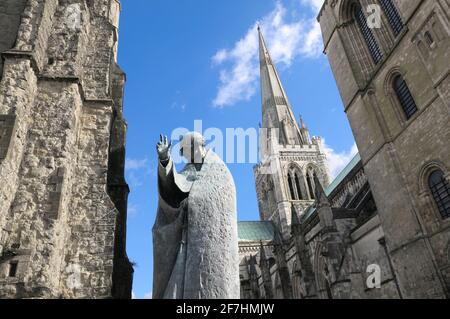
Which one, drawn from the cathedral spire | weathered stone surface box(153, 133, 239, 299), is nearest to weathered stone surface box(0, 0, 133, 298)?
weathered stone surface box(153, 133, 239, 299)

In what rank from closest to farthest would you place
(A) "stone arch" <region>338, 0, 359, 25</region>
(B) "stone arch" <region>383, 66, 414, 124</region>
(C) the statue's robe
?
(C) the statue's robe → (B) "stone arch" <region>383, 66, 414, 124</region> → (A) "stone arch" <region>338, 0, 359, 25</region>

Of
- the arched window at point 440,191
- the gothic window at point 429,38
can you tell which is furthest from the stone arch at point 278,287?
the gothic window at point 429,38

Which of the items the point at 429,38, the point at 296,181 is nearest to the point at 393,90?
the point at 429,38

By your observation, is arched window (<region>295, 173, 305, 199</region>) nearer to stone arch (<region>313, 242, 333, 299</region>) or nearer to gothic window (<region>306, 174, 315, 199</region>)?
gothic window (<region>306, 174, 315, 199</region>)

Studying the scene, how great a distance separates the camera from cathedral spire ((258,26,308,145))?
43.2 meters

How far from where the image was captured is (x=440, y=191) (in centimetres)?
1110

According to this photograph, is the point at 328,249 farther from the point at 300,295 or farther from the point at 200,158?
the point at 200,158

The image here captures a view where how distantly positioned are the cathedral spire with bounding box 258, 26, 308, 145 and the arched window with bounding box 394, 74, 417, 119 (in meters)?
28.3

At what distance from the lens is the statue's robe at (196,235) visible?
2.98 metres

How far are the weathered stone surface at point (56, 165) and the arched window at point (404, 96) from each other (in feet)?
35.9

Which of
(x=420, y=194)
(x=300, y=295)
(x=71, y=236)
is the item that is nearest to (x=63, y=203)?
(x=71, y=236)

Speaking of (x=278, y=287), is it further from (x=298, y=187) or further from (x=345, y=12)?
(x=345, y=12)

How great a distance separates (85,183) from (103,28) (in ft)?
15.5

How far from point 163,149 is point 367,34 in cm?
1565
